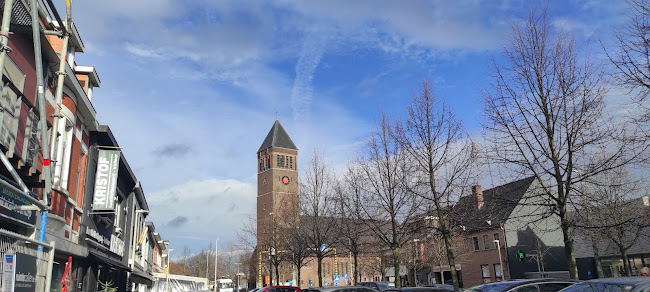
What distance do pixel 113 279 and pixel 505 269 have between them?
37124 millimetres

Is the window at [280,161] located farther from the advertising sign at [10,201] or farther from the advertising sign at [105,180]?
the advertising sign at [10,201]

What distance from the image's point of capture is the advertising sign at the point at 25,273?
5.91m

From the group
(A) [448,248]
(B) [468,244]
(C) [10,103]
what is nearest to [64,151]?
(C) [10,103]

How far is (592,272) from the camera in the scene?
39.7 metres

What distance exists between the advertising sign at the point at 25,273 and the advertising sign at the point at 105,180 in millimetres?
9617

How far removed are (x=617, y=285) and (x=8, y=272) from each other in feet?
29.2

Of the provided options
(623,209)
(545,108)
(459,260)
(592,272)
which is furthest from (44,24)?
(459,260)

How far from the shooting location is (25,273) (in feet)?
20.0

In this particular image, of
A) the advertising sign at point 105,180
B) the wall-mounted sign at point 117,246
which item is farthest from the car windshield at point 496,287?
the wall-mounted sign at point 117,246

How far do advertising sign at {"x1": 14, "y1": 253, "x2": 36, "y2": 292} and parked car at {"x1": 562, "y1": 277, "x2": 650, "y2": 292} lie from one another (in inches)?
341

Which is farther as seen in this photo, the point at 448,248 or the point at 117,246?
the point at 117,246

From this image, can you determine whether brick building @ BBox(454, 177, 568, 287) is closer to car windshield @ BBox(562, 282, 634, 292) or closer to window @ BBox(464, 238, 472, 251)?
window @ BBox(464, 238, 472, 251)

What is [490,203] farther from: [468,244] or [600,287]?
[468,244]

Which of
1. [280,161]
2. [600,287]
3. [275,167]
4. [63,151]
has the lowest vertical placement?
[600,287]
